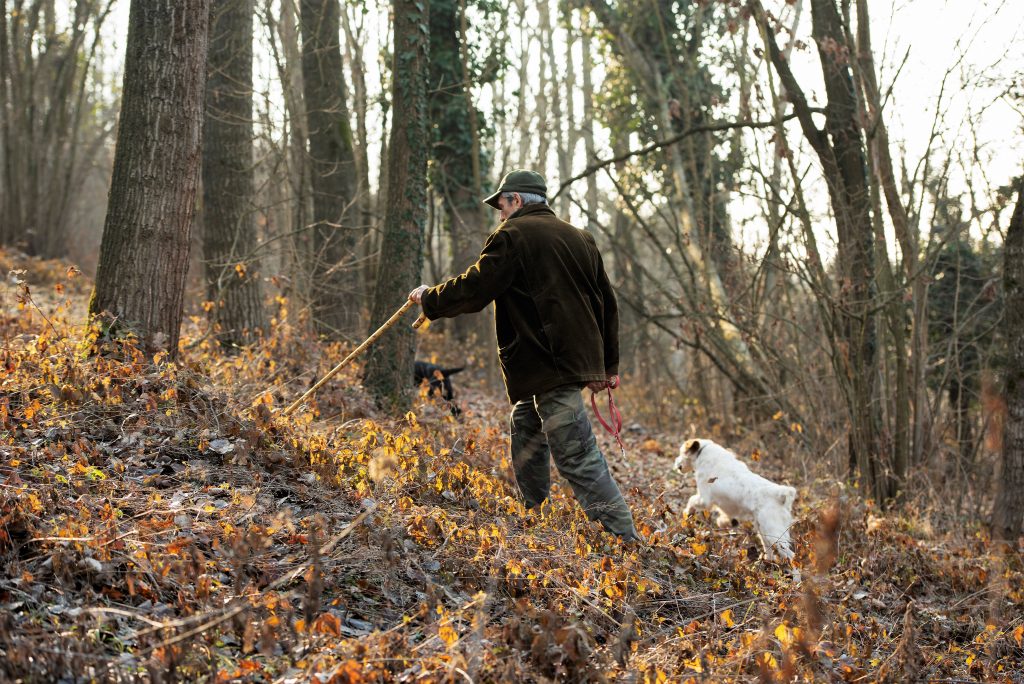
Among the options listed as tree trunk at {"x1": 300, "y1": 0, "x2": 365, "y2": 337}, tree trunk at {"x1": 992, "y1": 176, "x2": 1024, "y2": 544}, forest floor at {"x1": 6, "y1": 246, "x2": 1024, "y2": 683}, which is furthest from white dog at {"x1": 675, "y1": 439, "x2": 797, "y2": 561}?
tree trunk at {"x1": 300, "y1": 0, "x2": 365, "y2": 337}

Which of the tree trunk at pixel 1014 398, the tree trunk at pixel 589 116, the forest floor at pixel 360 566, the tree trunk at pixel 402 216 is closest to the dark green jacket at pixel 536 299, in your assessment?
the forest floor at pixel 360 566

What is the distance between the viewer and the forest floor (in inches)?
147

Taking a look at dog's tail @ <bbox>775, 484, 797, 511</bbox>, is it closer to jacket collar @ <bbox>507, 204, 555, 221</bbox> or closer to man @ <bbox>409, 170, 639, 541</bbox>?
man @ <bbox>409, 170, 639, 541</bbox>

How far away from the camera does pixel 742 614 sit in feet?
17.7

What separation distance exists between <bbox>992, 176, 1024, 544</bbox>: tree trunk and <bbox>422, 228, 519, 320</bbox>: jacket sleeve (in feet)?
17.0

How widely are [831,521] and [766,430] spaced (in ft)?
26.0

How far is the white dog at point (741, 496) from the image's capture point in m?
6.79

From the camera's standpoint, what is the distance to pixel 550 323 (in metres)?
5.79

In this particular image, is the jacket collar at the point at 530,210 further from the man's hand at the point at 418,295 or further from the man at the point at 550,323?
the man's hand at the point at 418,295

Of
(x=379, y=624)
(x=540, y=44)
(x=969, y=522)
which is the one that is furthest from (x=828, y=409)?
(x=540, y=44)

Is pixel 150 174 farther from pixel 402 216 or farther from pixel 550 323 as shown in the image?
pixel 550 323

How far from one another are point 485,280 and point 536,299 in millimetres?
351

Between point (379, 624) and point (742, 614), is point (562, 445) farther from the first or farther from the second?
point (379, 624)

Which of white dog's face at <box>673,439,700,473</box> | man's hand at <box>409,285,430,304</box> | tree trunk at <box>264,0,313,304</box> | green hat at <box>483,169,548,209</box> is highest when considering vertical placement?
tree trunk at <box>264,0,313,304</box>
